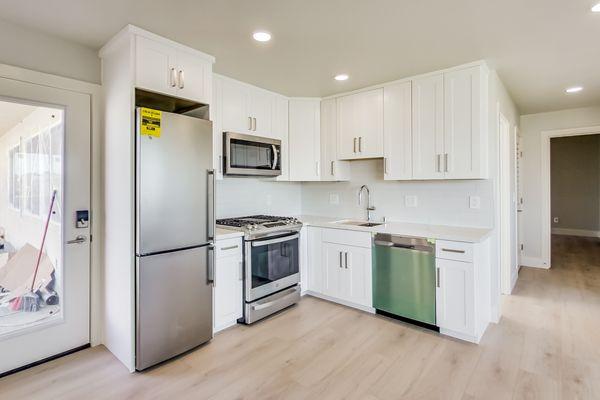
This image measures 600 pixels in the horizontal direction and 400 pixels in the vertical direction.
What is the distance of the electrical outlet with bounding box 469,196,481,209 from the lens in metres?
3.15

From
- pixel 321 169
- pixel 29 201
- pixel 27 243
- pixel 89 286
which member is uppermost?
pixel 321 169

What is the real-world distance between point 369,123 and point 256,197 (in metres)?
1.60

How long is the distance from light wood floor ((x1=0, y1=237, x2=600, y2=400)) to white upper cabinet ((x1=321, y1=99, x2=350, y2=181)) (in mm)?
1669

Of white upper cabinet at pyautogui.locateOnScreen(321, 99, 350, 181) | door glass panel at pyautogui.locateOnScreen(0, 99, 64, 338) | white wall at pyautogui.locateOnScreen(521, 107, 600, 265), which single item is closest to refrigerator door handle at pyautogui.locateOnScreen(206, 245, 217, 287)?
door glass panel at pyautogui.locateOnScreen(0, 99, 64, 338)

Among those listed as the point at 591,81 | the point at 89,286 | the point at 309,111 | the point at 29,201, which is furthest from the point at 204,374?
the point at 591,81

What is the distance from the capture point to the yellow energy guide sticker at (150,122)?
2.21m

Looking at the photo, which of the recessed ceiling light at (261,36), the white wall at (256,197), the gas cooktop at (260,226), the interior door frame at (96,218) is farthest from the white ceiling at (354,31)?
the gas cooktop at (260,226)

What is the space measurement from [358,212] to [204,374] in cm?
253

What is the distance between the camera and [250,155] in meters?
3.35

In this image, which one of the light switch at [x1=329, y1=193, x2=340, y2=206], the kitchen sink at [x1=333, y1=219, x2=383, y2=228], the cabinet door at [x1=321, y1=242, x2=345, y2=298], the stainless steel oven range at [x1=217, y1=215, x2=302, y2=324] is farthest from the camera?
the light switch at [x1=329, y1=193, x2=340, y2=206]

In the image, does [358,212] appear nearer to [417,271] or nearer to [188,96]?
[417,271]

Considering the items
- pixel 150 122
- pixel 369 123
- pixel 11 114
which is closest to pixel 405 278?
pixel 369 123

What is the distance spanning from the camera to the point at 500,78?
3.32 meters

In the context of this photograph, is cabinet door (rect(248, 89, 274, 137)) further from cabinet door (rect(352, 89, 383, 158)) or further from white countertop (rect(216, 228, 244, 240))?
white countertop (rect(216, 228, 244, 240))
